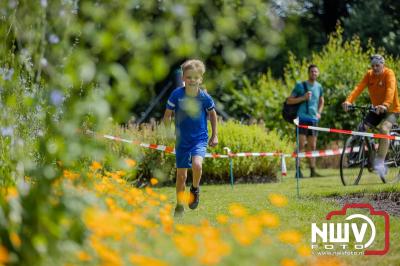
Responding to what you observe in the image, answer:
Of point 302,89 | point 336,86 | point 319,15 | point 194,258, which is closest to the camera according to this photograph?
point 194,258

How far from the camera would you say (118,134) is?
13719mm

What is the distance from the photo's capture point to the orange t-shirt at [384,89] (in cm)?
1134

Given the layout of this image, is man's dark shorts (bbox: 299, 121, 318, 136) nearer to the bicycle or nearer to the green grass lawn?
the green grass lawn

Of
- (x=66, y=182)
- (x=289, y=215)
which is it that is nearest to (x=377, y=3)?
(x=289, y=215)

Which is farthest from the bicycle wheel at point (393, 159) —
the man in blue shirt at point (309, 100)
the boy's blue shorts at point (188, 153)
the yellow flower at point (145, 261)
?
the yellow flower at point (145, 261)

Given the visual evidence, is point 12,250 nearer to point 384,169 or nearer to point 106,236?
point 106,236

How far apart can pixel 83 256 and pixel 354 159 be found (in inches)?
327

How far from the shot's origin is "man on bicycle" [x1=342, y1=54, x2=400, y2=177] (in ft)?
37.3

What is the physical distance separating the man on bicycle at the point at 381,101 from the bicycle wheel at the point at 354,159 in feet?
0.68

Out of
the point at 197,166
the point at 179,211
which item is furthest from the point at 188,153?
the point at 179,211

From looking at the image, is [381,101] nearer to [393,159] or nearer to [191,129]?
[393,159]

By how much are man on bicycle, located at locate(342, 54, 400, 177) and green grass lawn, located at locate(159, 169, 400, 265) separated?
25.4 inches

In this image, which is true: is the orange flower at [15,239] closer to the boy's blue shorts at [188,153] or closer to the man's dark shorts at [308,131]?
the boy's blue shorts at [188,153]

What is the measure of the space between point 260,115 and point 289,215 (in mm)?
13020
